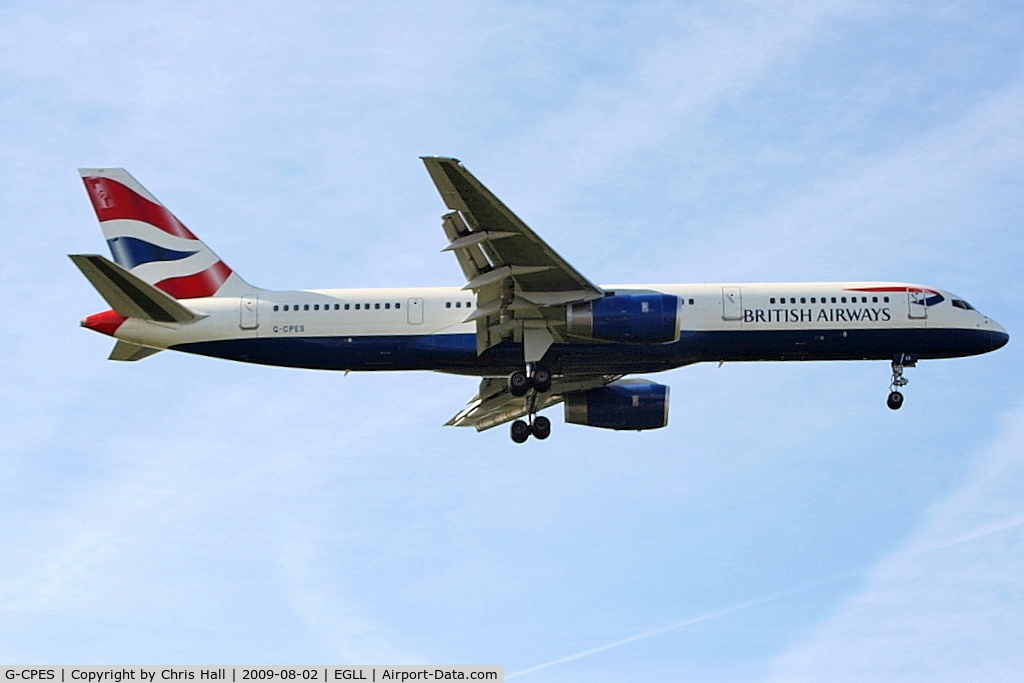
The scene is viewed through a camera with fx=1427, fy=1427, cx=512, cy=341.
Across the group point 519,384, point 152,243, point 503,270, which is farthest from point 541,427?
point 152,243

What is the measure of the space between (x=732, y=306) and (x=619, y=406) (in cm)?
789

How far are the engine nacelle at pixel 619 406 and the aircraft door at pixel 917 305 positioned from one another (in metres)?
9.86

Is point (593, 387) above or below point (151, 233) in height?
below

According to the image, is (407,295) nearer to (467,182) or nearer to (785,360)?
(467,182)

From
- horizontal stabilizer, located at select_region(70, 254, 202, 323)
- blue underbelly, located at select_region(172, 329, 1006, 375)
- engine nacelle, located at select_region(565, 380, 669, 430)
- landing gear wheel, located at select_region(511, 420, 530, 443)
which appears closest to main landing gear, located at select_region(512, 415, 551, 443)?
landing gear wheel, located at select_region(511, 420, 530, 443)

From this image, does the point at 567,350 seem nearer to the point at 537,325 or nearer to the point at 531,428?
the point at 537,325

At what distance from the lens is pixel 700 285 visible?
46.5 m

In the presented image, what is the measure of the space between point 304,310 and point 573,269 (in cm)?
915

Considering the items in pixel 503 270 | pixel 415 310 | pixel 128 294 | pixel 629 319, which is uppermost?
pixel 128 294

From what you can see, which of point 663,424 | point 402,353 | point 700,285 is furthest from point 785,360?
point 402,353

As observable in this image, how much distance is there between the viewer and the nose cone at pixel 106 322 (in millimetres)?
45188

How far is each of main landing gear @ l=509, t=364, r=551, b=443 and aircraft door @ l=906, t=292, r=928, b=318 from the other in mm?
12018

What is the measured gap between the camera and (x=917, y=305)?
4666 centimetres

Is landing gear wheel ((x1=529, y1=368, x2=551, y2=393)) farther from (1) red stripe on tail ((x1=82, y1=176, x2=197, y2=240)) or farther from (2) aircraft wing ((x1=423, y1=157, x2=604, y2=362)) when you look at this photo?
(1) red stripe on tail ((x1=82, y1=176, x2=197, y2=240))
